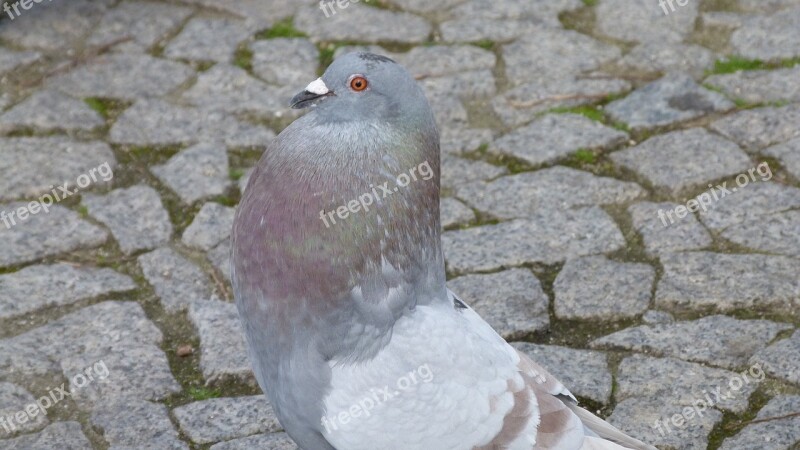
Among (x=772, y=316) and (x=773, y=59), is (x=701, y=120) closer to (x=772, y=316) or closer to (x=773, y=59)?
(x=773, y=59)

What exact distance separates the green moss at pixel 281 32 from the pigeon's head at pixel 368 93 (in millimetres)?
3025

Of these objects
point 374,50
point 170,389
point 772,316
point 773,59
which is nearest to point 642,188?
point 772,316

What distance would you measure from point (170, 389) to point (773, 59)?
3.51m

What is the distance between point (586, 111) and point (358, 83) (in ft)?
8.53

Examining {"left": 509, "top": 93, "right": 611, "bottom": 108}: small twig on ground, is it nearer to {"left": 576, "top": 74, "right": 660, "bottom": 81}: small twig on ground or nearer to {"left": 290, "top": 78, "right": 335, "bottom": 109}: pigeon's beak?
{"left": 576, "top": 74, "right": 660, "bottom": 81}: small twig on ground

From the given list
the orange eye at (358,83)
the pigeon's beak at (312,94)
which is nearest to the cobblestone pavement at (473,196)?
the pigeon's beak at (312,94)

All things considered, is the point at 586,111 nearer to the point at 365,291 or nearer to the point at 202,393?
the point at 202,393

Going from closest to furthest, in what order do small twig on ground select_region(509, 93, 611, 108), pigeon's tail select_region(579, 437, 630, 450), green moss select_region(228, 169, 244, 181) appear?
1. pigeon's tail select_region(579, 437, 630, 450)
2. green moss select_region(228, 169, 244, 181)
3. small twig on ground select_region(509, 93, 611, 108)

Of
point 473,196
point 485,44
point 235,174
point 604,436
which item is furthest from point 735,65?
point 604,436

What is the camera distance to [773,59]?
225 inches

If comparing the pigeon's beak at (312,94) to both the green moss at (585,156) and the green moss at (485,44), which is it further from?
the green moss at (485,44)

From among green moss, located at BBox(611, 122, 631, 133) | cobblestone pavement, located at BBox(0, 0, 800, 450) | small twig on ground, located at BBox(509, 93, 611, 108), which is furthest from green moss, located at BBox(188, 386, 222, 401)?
green moss, located at BBox(611, 122, 631, 133)

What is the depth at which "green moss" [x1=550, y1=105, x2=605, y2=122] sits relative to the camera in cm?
545

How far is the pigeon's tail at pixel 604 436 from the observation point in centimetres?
320
